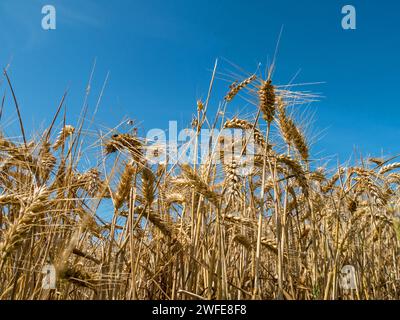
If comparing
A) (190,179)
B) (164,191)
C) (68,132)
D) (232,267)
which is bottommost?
(232,267)

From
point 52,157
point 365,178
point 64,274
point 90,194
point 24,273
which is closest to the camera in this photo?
point 64,274

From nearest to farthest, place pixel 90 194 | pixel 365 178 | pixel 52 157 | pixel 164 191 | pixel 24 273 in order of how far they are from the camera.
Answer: pixel 24 273, pixel 52 157, pixel 90 194, pixel 365 178, pixel 164 191

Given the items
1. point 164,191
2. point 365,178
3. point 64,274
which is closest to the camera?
point 64,274

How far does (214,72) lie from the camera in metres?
2.75

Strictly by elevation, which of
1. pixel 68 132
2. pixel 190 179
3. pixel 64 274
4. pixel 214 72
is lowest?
pixel 64 274

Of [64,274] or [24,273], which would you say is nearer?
[64,274]

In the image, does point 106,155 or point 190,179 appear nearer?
point 190,179

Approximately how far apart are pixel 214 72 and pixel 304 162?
0.94 meters
